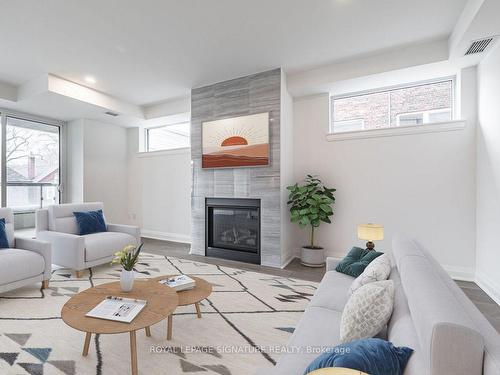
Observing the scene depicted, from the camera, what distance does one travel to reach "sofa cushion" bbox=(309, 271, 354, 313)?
5.51 feet

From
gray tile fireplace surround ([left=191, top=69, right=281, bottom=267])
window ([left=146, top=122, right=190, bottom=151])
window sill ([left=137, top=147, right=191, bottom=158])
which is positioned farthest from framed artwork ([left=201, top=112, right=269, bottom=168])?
window ([left=146, top=122, right=190, bottom=151])

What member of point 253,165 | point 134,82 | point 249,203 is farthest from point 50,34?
point 249,203

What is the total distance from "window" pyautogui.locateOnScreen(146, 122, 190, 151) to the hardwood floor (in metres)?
2.11

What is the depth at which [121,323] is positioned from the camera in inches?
58.2

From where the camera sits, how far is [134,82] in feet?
13.8

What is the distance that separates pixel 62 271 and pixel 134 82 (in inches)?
120

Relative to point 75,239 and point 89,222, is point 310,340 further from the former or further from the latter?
point 89,222

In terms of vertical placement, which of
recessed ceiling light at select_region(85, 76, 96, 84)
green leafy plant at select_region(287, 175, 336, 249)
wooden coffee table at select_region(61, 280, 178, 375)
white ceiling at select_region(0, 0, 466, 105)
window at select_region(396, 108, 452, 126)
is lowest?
wooden coffee table at select_region(61, 280, 178, 375)

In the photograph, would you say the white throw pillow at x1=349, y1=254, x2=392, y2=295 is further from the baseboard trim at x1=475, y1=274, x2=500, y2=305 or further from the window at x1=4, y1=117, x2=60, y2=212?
the window at x1=4, y1=117, x2=60, y2=212

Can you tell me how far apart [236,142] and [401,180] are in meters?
2.47

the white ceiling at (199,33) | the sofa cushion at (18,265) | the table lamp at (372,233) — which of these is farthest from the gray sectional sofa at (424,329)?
the sofa cushion at (18,265)

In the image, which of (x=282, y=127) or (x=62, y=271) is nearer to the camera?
(x=62, y=271)

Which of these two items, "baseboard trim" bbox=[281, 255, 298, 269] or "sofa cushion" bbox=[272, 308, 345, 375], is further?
"baseboard trim" bbox=[281, 255, 298, 269]

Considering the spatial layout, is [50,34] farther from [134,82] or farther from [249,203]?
[249,203]
